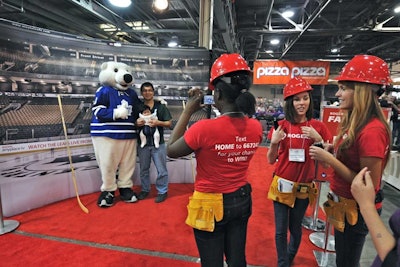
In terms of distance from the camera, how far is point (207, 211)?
1.19 meters

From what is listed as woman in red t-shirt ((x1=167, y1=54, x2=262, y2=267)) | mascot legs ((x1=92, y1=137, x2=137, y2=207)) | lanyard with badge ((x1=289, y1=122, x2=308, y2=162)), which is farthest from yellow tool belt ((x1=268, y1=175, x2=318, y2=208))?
mascot legs ((x1=92, y1=137, x2=137, y2=207))

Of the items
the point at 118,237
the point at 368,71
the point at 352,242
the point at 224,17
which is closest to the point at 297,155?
the point at 352,242

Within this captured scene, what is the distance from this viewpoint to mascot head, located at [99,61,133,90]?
3.10 m

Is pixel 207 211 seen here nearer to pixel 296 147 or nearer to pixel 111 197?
pixel 296 147

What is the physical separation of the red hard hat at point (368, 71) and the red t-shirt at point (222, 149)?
1.68 feet

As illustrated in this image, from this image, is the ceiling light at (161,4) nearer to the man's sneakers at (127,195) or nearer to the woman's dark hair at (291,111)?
the man's sneakers at (127,195)

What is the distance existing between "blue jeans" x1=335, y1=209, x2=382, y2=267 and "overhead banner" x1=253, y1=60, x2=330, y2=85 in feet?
19.9

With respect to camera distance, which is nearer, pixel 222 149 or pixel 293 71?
pixel 222 149

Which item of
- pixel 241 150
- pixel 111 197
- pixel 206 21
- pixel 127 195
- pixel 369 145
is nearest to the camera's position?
pixel 369 145

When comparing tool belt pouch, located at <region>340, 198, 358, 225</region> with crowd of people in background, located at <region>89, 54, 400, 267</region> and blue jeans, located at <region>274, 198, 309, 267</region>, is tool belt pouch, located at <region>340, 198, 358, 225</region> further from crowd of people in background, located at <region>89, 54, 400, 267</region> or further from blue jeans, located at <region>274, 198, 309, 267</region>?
blue jeans, located at <region>274, 198, 309, 267</region>

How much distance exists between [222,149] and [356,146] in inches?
25.0

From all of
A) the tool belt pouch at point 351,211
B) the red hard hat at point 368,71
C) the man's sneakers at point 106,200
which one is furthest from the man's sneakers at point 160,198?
the red hard hat at point 368,71

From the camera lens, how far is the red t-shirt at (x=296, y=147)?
1754 mm

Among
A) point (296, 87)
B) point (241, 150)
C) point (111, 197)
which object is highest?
point (296, 87)
